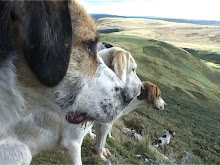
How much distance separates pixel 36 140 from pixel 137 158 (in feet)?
16.8

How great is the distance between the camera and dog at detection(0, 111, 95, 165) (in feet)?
17.6

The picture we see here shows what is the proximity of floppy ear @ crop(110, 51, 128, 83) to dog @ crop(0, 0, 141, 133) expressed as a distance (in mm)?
3788

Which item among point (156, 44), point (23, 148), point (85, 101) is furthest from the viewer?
point (156, 44)

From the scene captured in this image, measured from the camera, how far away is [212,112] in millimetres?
51156

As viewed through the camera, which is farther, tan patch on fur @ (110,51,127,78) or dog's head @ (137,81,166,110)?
dog's head @ (137,81,166,110)

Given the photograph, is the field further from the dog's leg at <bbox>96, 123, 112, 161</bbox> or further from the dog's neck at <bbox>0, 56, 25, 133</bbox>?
the dog's neck at <bbox>0, 56, 25, 133</bbox>

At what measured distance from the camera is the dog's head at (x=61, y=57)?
105 inches

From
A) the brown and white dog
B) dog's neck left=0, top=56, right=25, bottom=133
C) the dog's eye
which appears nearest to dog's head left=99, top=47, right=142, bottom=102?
the brown and white dog

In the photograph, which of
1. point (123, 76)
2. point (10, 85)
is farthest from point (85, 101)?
point (123, 76)

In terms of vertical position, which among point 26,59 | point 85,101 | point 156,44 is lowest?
point 156,44

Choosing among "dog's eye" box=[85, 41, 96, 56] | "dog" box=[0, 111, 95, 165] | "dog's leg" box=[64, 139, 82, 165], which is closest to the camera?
"dog's eye" box=[85, 41, 96, 56]

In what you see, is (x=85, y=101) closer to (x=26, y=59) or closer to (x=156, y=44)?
(x=26, y=59)

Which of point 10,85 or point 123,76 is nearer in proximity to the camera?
point 10,85

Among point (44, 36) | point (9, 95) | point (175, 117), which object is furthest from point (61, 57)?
point (175, 117)
